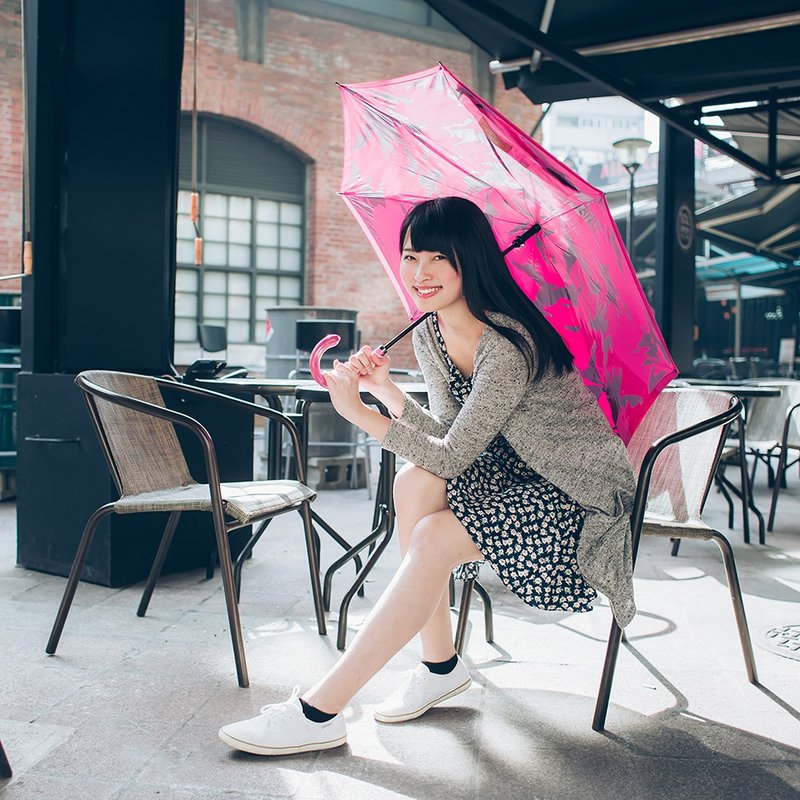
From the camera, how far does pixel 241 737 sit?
178cm

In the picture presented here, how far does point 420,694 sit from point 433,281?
988 mm

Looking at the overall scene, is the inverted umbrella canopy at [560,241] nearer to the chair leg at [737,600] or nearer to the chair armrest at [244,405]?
the chair leg at [737,600]

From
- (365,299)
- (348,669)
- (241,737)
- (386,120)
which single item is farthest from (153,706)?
(365,299)

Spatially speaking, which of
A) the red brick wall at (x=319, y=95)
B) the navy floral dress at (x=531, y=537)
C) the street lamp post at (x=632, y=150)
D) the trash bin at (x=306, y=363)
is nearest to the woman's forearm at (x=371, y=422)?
the navy floral dress at (x=531, y=537)

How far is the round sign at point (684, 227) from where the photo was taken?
6270 mm

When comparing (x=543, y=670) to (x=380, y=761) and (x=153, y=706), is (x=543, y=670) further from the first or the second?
(x=153, y=706)

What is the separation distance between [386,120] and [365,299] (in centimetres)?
917

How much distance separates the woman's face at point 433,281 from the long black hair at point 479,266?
0.01m

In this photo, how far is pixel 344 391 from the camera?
188 centimetres

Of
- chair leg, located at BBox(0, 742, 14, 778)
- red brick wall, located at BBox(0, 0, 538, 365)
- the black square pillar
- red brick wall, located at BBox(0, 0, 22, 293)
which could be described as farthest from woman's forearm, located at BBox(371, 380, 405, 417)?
red brick wall, located at BBox(0, 0, 538, 365)

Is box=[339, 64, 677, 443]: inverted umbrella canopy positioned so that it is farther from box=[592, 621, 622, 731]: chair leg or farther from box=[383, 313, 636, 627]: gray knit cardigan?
box=[592, 621, 622, 731]: chair leg

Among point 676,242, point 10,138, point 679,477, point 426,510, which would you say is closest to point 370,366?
point 426,510

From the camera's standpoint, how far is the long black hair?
193 centimetres

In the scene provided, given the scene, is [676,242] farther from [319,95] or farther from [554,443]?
[319,95]
